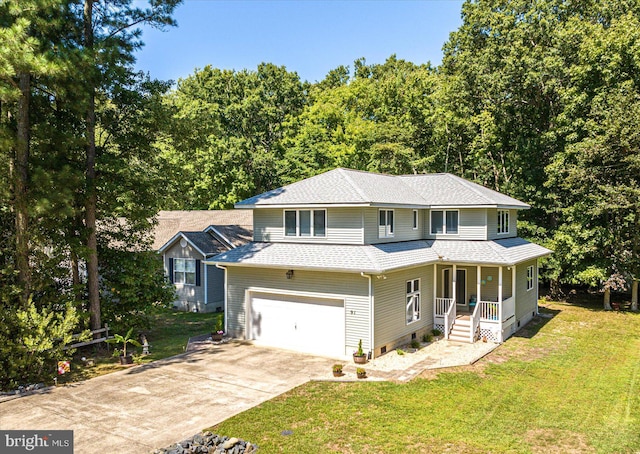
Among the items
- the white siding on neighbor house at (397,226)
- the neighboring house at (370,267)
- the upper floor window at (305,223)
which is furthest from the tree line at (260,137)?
the white siding on neighbor house at (397,226)

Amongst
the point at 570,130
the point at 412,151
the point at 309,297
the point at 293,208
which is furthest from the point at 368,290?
the point at 412,151

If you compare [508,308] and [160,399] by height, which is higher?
[508,308]

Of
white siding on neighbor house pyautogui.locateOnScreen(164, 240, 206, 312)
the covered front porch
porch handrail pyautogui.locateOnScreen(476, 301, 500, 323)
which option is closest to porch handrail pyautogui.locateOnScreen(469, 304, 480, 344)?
the covered front porch

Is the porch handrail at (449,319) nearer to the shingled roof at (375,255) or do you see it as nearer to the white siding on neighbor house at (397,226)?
the shingled roof at (375,255)

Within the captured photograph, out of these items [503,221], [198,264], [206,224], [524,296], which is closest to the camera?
[524,296]

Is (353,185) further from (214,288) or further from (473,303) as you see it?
(214,288)

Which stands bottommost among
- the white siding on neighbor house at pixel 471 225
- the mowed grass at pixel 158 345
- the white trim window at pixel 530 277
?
the mowed grass at pixel 158 345

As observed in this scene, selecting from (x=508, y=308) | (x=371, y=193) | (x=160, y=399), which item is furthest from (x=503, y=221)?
(x=160, y=399)
